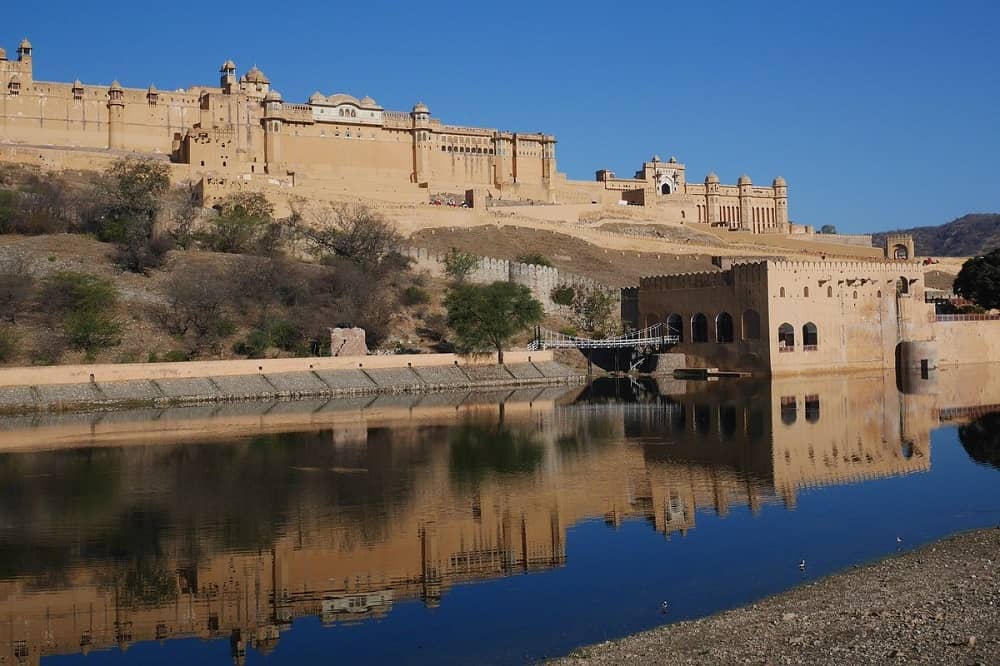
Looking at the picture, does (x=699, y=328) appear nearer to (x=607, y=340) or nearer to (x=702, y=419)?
(x=607, y=340)

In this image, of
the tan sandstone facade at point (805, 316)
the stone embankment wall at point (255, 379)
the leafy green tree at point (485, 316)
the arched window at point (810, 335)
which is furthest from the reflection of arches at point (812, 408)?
the leafy green tree at point (485, 316)

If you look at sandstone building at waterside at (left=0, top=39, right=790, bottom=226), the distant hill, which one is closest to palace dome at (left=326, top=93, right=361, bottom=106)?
sandstone building at waterside at (left=0, top=39, right=790, bottom=226)

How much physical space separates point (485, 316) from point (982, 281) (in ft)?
70.9

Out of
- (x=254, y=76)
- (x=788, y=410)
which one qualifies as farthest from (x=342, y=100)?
(x=788, y=410)

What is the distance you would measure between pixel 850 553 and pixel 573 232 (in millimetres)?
48508

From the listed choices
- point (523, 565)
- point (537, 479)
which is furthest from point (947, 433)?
point (523, 565)

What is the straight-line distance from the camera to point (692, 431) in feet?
84.2

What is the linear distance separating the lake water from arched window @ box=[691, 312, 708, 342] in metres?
13.3

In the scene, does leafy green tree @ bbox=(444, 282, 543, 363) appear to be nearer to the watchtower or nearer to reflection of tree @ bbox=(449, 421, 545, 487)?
reflection of tree @ bbox=(449, 421, 545, 487)

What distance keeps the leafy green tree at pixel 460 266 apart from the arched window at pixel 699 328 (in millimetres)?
9446

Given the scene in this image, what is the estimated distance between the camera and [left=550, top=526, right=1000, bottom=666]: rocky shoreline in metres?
9.46

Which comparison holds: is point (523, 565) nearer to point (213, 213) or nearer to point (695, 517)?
point (695, 517)

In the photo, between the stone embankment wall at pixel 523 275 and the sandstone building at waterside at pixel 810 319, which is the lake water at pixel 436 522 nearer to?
the sandstone building at waterside at pixel 810 319

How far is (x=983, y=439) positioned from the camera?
24.0 m
